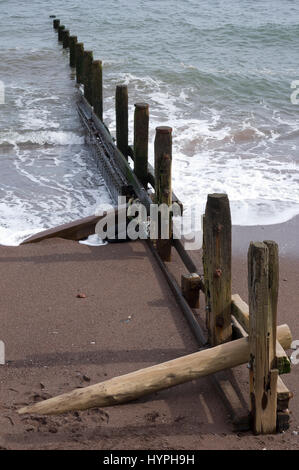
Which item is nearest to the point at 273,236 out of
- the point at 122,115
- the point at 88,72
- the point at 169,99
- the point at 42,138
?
the point at 122,115

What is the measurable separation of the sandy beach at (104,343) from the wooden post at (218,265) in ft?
1.20

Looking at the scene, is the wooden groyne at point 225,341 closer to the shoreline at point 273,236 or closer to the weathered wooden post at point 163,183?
the weathered wooden post at point 163,183

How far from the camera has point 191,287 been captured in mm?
5691

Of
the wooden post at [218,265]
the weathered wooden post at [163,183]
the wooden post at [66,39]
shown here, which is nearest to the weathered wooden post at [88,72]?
the weathered wooden post at [163,183]

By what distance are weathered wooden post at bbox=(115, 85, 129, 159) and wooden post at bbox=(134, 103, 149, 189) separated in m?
1.19

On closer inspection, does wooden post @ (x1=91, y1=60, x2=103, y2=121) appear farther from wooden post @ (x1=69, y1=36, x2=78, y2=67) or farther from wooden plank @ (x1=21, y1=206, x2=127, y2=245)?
wooden post @ (x1=69, y1=36, x2=78, y2=67)

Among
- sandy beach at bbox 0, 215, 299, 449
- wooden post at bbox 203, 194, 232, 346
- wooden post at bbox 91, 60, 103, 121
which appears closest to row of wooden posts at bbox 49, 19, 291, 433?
wooden post at bbox 203, 194, 232, 346

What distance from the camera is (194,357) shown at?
4.29 meters

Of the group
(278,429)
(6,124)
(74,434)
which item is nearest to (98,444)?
(74,434)

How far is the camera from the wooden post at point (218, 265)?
15.2 feet

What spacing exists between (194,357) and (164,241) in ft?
8.49

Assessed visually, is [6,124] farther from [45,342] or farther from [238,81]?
[45,342]

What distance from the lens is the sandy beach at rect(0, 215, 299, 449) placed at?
4094 mm

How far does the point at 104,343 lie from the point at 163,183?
6.78ft
